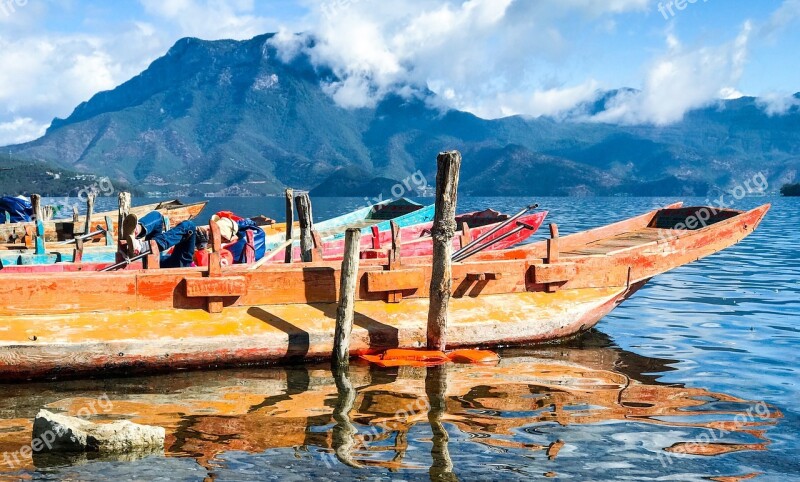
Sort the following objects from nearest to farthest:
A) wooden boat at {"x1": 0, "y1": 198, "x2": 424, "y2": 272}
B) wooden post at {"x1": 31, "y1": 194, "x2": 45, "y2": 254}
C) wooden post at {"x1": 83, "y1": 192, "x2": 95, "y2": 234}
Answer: wooden boat at {"x1": 0, "y1": 198, "x2": 424, "y2": 272}
wooden post at {"x1": 31, "y1": 194, "x2": 45, "y2": 254}
wooden post at {"x1": 83, "y1": 192, "x2": 95, "y2": 234}

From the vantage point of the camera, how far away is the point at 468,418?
9.09m

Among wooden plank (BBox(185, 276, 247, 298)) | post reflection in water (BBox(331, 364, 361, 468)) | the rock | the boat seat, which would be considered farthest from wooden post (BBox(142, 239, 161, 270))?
the boat seat

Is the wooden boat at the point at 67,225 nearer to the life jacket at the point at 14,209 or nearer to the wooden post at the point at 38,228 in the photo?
the wooden post at the point at 38,228

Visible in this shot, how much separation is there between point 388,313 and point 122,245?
555 cm

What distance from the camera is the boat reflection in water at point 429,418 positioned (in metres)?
7.64

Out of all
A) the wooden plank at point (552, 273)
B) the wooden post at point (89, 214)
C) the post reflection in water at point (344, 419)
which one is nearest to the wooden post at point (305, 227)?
the post reflection in water at point (344, 419)

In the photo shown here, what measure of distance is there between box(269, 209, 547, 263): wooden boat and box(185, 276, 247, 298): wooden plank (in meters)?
4.18

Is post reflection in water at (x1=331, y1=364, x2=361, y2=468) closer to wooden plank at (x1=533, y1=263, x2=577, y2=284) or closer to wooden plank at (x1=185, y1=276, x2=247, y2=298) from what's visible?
wooden plank at (x1=185, y1=276, x2=247, y2=298)

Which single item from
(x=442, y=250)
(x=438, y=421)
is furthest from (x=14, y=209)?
(x=438, y=421)

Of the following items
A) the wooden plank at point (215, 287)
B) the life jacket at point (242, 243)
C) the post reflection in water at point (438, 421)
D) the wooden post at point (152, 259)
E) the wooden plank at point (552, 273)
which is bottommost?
the post reflection in water at point (438, 421)

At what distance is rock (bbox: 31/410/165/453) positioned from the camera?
7539 mm

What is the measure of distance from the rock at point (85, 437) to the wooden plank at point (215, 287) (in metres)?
3.42

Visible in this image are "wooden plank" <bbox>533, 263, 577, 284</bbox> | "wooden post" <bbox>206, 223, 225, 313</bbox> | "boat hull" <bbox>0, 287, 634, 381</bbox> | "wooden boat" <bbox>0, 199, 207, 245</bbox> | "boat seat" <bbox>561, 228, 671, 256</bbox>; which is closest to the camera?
"boat hull" <bbox>0, 287, 634, 381</bbox>

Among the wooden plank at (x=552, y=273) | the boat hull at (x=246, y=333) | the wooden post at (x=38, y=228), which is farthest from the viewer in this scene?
the wooden post at (x=38, y=228)
